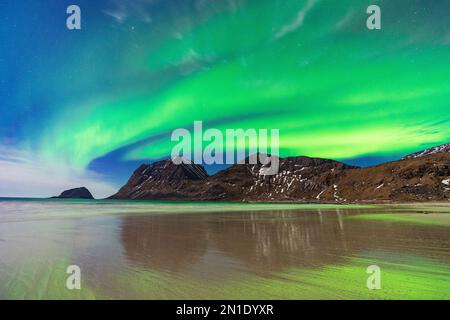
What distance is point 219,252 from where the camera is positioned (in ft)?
44.9

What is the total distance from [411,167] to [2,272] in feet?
755

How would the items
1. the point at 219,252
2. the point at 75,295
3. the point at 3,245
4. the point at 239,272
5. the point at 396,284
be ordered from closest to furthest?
1. the point at 75,295
2. the point at 396,284
3. the point at 239,272
4. the point at 219,252
5. the point at 3,245

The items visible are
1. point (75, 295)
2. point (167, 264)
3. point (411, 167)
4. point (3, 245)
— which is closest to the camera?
point (75, 295)

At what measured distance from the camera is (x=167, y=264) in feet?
36.5

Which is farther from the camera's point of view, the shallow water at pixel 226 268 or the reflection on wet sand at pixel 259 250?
the reflection on wet sand at pixel 259 250

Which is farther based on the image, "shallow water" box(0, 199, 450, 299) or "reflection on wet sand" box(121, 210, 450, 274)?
"reflection on wet sand" box(121, 210, 450, 274)

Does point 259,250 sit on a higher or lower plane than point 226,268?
lower

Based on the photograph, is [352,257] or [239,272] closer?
[239,272]

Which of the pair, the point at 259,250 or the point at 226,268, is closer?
→ the point at 226,268

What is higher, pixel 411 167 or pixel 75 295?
pixel 411 167

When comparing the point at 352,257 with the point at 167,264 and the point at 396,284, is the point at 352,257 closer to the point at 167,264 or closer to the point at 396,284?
the point at 396,284
